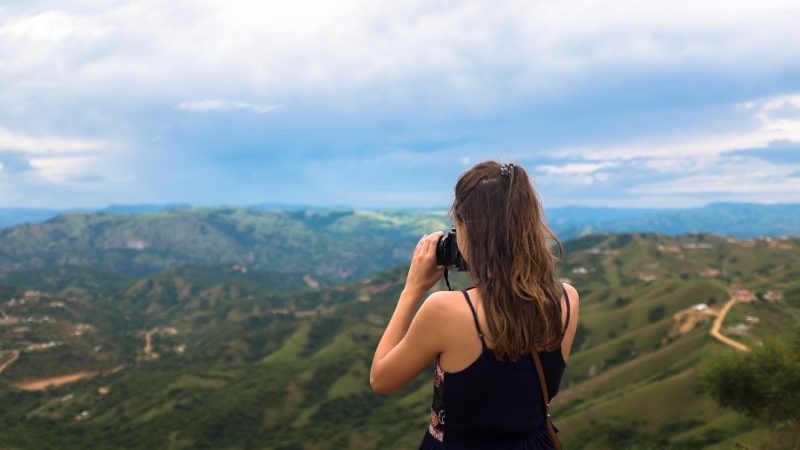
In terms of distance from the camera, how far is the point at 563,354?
7270 millimetres

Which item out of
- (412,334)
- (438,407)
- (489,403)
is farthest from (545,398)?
(412,334)

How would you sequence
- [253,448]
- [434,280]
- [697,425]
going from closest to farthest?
[434,280] < [697,425] < [253,448]

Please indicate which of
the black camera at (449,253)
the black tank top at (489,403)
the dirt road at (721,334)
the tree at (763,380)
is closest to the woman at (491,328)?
the black tank top at (489,403)

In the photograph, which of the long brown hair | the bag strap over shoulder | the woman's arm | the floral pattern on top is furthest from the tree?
the woman's arm

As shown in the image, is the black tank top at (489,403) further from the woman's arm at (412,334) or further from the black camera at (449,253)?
the black camera at (449,253)

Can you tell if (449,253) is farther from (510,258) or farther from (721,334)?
(721,334)

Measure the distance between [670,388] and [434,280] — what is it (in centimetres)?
15688

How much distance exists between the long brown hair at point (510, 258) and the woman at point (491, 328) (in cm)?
1

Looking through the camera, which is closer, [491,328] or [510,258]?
[491,328]

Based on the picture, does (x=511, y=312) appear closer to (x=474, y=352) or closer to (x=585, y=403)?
(x=474, y=352)

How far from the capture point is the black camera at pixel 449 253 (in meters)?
7.24

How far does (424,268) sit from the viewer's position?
7.24 metres

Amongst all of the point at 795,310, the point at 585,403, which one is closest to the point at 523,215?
the point at 585,403

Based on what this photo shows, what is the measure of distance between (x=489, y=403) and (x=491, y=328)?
3.14 ft
